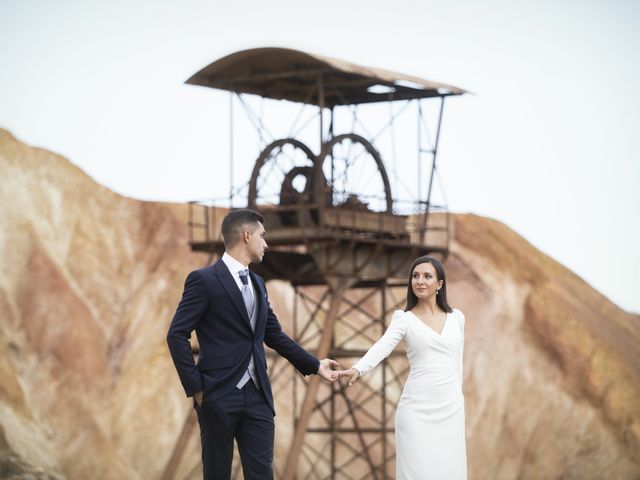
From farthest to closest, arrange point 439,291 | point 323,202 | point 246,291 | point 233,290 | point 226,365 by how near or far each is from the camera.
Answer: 1. point 323,202
2. point 439,291
3. point 246,291
4. point 233,290
5. point 226,365

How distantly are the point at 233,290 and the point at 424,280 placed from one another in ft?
8.09

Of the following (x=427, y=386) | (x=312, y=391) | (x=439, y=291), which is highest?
(x=439, y=291)

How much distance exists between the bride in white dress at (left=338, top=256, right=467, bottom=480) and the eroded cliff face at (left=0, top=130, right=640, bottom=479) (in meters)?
30.0

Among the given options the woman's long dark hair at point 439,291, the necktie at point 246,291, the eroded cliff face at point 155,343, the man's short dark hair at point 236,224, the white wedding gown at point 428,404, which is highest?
the man's short dark hair at point 236,224

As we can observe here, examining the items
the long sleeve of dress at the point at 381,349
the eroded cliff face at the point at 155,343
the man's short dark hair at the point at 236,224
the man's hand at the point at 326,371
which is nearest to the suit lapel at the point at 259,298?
the man's short dark hair at the point at 236,224

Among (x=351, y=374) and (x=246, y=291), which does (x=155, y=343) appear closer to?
(x=351, y=374)

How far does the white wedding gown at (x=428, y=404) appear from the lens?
1389cm

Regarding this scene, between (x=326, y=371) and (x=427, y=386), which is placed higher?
(x=326, y=371)

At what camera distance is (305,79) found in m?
31.7

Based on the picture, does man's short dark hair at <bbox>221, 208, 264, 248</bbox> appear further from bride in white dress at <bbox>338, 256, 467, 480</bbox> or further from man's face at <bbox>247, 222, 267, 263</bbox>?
bride in white dress at <bbox>338, 256, 467, 480</bbox>

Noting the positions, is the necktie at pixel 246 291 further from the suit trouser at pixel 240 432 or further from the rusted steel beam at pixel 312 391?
the rusted steel beam at pixel 312 391

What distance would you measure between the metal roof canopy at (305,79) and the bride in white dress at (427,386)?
15863 mm

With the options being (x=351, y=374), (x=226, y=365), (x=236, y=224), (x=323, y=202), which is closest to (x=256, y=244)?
(x=236, y=224)

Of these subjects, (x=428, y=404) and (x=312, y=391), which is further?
(x=312, y=391)
